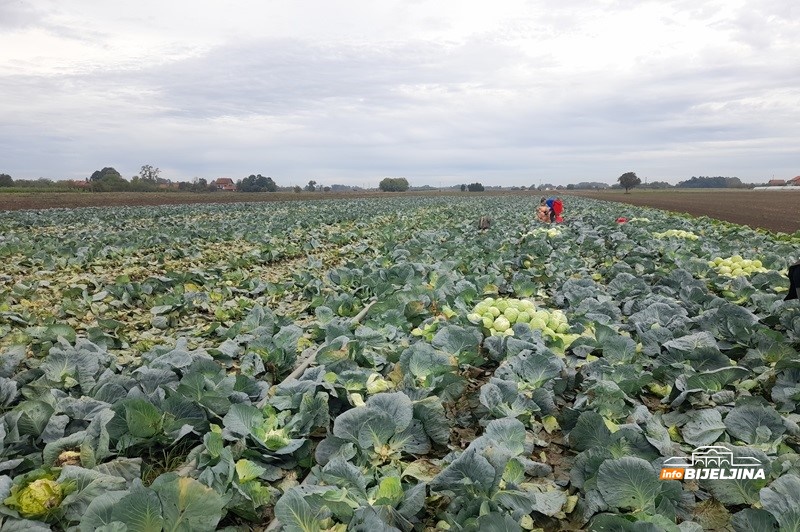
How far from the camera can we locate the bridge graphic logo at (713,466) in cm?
235

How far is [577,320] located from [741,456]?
2.32 m

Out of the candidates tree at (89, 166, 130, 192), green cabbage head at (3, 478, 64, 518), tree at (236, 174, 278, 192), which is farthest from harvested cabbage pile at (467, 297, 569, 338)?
tree at (236, 174, 278, 192)

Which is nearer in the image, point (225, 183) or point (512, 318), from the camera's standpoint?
point (512, 318)

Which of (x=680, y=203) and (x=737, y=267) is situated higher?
(x=680, y=203)

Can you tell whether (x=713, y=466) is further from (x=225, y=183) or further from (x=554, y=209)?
(x=225, y=183)

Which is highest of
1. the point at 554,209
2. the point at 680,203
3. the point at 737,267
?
the point at 680,203

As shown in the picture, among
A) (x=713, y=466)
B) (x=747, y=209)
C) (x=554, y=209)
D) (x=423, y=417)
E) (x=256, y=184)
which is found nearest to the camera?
(x=713, y=466)

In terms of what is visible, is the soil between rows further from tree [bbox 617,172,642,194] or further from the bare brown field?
tree [bbox 617,172,642,194]

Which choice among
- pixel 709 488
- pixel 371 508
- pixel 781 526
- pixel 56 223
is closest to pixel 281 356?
pixel 371 508

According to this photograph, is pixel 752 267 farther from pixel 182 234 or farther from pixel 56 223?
pixel 56 223

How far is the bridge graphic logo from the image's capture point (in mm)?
2350

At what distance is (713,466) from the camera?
2512 millimetres

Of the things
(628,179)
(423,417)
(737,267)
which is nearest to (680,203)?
(737,267)

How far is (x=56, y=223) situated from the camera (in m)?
19.0
